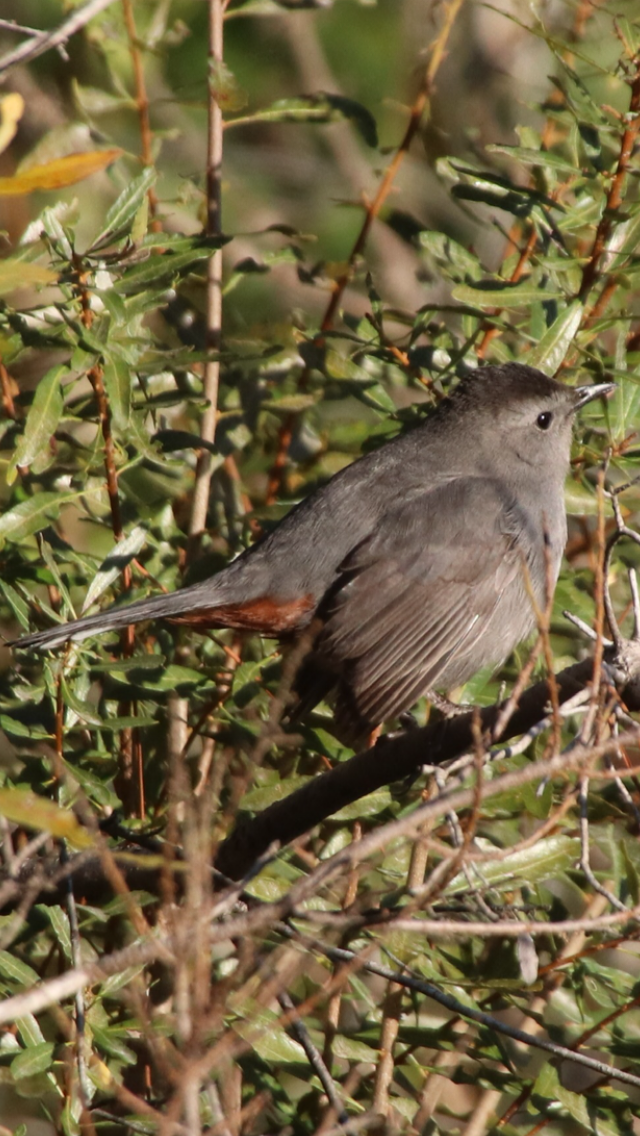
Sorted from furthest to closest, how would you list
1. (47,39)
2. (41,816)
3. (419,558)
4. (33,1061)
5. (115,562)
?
(419,558)
(115,562)
(33,1061)
(47,39)
(41,816)

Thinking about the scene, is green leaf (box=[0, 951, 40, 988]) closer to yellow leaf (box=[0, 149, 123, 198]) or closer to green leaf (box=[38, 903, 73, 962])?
green leaf (box=[38, 903, 73, 962])

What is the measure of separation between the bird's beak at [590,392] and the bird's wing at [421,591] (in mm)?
426

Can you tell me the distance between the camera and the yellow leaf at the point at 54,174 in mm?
2000

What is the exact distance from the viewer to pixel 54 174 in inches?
80.5

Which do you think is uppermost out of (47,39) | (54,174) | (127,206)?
(47,39)

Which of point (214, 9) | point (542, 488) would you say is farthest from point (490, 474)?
point (214, 9)

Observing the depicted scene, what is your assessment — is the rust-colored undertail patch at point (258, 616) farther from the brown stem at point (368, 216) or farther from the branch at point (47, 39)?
the branch at point (47, 39)

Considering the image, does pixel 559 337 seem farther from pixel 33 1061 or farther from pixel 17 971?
pixel 33 1061

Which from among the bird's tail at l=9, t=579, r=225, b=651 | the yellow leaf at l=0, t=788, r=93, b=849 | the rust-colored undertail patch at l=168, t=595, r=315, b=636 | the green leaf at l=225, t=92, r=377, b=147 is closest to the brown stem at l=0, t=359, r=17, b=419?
the bird's tail at l=9, t=579, r=225, b=651

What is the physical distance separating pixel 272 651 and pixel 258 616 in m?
0.17

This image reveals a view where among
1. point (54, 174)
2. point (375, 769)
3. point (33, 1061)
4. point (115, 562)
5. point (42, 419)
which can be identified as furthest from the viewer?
point (115, 562)

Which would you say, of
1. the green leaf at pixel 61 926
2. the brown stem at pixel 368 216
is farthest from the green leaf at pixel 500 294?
the green leaf at pixel 61 926

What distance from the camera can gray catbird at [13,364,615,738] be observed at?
4055 millimetres

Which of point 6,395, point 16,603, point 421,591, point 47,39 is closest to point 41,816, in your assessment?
point 47,39
